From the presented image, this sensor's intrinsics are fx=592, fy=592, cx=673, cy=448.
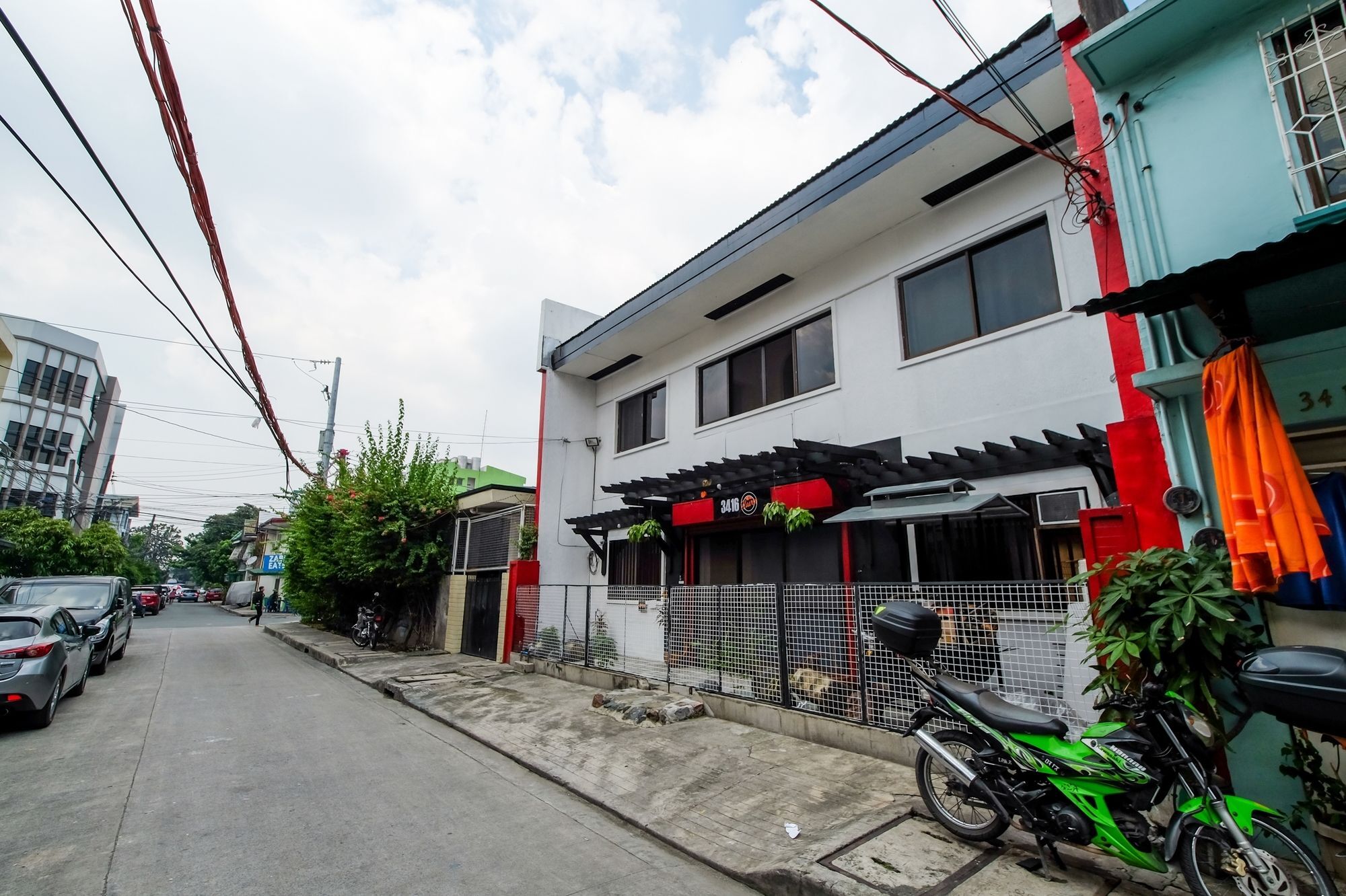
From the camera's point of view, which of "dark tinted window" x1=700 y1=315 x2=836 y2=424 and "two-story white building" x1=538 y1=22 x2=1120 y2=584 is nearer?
"two-story white building" x1=538 y1=22 x2=1120 y2=584

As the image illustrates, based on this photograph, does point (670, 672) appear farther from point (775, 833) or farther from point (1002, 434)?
point (1002, 434)

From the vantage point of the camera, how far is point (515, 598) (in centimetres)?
1287

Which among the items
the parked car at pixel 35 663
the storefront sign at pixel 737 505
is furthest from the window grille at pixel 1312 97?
the parked car at pixel 35 663

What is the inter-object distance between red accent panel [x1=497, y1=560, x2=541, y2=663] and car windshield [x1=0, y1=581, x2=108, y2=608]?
7985 mm

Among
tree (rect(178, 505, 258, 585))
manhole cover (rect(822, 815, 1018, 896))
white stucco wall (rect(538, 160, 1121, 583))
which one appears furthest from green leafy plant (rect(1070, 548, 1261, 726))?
tree (rect(178, 505, 258, 585))

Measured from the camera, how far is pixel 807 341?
10172 mm

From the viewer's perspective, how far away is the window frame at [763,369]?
32.3 feet

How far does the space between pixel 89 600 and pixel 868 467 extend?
1516cm

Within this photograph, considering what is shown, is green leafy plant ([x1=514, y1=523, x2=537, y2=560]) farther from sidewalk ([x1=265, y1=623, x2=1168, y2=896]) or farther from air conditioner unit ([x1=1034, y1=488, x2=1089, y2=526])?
air conditioner unit ([x1=1034, y1=488, x2=1089, y2=526])

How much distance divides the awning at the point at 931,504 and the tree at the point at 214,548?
65.4m

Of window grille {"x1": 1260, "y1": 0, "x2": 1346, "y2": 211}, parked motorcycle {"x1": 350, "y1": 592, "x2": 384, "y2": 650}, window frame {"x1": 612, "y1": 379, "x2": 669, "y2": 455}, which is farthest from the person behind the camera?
parked motorcycle {"x1": 350, "y1": 592, "x2": 384, "y2": 650}

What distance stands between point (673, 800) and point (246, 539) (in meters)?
65.8

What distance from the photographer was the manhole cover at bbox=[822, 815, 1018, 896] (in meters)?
3.39

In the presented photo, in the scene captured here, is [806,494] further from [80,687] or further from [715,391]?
[80,687]
